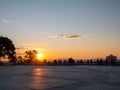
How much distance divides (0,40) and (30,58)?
18834 mm

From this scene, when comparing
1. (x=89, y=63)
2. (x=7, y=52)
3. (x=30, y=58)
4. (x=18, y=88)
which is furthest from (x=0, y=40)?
(x=18, y=88)

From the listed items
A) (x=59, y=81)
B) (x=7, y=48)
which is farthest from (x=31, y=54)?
(x=59, y=81)

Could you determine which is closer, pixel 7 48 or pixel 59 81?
pixel 59 81

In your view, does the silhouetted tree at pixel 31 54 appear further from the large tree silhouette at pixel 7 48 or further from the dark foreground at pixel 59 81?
the dark foreground at pixel 59 81

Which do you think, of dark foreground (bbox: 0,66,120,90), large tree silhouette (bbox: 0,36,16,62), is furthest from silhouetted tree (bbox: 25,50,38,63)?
dark foreground (bbox: 0,66,120,90)

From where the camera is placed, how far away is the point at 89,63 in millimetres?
68688

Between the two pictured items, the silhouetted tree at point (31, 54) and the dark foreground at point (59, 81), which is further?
the silhouetted tree at point (31, 54)

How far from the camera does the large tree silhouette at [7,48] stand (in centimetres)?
8466

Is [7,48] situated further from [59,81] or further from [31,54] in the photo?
[59,81]

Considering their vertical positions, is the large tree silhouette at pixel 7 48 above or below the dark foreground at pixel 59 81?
above

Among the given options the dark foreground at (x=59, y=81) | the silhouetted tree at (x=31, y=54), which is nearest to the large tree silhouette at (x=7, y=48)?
the silhouetted tree at (x=31, y=54)

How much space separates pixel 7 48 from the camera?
280 ft

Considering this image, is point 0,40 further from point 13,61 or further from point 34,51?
point 34,51

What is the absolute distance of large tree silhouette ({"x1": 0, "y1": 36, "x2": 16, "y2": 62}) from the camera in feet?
278
